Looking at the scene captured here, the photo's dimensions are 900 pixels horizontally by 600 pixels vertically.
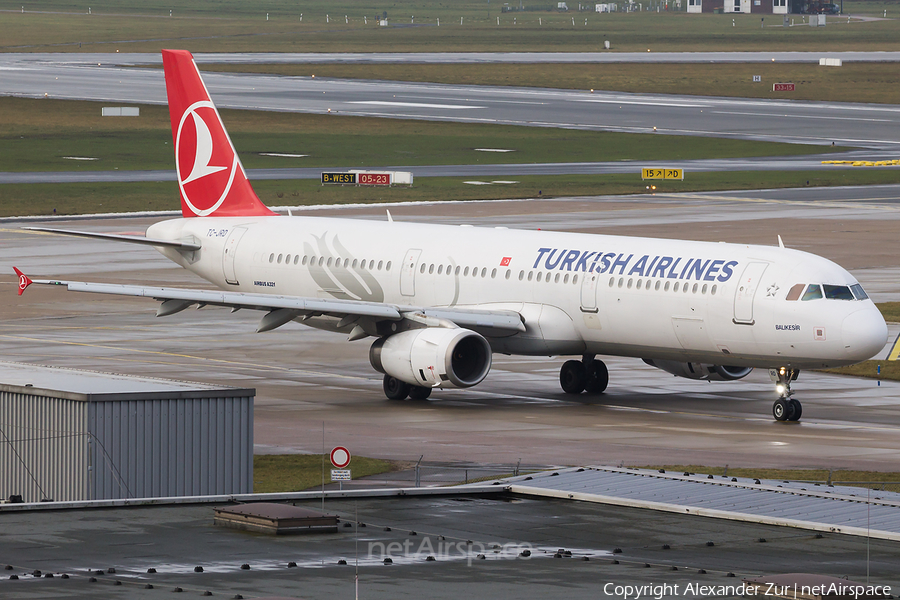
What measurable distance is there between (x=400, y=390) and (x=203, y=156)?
1415 cm

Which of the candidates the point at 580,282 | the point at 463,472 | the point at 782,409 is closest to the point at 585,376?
the point at 580,282

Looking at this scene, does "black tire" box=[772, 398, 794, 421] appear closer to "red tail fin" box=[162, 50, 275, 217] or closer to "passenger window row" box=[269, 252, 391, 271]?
"passenger window row" box=[269, 252, 391, 271]

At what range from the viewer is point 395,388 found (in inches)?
1863

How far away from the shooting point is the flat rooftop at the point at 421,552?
21.0m

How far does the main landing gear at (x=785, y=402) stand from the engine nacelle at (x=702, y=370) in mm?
2907

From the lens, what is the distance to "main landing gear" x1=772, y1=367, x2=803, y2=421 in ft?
144

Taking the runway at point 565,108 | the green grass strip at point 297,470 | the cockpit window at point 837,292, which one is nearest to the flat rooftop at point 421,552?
the green grass strip at point 297,470

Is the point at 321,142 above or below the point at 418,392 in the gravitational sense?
above

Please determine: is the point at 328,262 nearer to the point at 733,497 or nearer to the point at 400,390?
the point at 400,390

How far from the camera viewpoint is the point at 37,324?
6153 centimetres

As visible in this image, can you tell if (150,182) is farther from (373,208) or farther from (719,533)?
(719,533)

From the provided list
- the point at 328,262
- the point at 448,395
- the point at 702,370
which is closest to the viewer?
the point at 702,370

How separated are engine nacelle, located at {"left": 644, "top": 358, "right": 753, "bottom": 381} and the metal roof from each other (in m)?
17.7

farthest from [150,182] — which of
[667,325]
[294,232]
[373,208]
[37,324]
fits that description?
[667,325]
